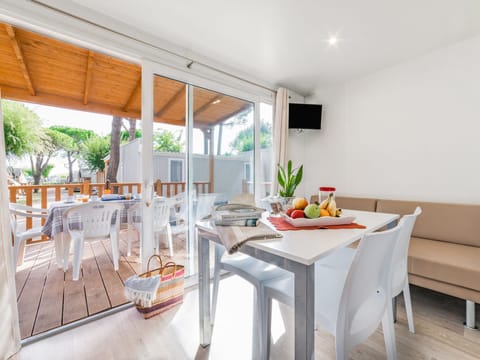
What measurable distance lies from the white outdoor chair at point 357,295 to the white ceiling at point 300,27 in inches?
67.3

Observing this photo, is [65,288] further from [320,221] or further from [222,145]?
[320,221]

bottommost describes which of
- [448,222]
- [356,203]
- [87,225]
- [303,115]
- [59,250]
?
[59,250]

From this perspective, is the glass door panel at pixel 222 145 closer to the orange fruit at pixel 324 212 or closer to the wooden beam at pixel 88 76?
the orange fruit at pixel 324 212

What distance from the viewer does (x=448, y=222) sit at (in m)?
2.09

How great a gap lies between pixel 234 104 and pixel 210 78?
0.42 meters

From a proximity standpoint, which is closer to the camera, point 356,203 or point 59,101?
point 356,203

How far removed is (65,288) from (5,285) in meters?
0.96

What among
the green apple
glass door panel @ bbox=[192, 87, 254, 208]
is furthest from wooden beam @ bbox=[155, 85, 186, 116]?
the green apple

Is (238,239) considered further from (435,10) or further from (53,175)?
(53,175)

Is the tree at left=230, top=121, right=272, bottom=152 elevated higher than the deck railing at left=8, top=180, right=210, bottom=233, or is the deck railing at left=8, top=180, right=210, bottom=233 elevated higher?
the tree at left=230, top=121, right=272, bottom=152

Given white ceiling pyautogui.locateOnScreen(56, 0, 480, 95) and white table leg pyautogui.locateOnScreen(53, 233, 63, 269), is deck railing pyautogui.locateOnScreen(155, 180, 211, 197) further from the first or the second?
white table leg pyautogui.locateOnScreen(53, 233, 63, 269)

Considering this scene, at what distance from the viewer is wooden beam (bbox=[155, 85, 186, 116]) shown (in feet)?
6.70

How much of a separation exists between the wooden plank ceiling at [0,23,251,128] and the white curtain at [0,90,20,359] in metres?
1.14

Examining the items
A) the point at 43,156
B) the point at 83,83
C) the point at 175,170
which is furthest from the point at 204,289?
the point at 43,156
